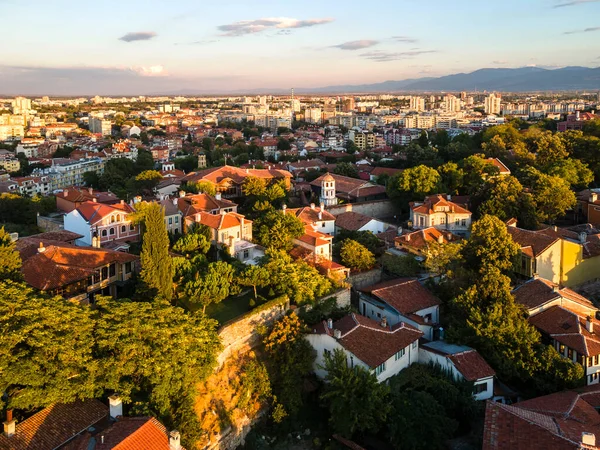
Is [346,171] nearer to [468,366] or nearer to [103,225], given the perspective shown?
[103,225]

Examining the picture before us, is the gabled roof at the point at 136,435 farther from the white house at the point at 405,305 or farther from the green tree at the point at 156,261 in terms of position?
the white house at the point at 405,305

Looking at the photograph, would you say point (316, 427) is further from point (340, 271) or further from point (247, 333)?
point (340, 271)

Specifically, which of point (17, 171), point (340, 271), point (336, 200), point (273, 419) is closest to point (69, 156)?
point (17, 171)

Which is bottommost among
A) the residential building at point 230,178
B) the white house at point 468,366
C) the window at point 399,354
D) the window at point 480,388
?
the window at point 480,388

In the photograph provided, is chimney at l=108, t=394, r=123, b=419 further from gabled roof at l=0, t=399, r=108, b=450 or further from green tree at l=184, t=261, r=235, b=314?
green tree at l=184, t=261, r=235, b=314

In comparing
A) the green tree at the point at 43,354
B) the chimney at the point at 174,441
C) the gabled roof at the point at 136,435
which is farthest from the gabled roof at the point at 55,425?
the chimney at the point at 174,441

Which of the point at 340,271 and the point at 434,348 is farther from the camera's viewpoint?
the point at 340,271

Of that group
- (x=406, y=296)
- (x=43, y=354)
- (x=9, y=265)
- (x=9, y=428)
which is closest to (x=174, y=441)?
(x=9, y=428)
